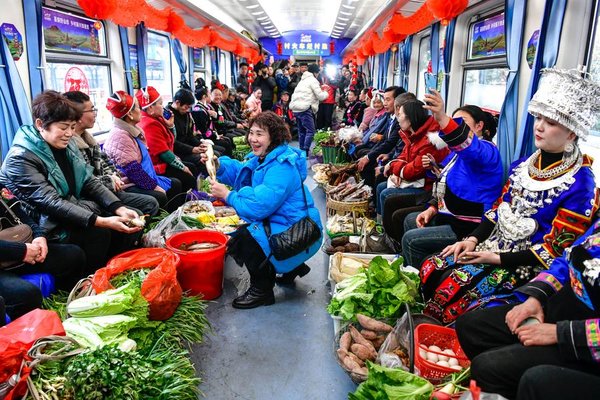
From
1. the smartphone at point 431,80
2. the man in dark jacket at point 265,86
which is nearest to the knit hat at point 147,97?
the smartphone at point 431,80

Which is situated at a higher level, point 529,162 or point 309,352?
point 529,162

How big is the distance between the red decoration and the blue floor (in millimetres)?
3295

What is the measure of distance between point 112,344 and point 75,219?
106 cm

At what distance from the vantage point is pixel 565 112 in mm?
1981

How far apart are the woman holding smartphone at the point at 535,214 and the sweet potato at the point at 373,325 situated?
0.31 meters

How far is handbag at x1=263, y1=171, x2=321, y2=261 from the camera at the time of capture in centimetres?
310

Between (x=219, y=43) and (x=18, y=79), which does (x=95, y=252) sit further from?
(x=219, y=43)

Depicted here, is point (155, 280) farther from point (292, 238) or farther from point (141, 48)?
point (141, 48)

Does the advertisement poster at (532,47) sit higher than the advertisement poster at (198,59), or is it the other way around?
the advertisement poster at (198,59)

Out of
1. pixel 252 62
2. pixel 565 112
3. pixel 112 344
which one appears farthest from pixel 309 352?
pixel 252 62

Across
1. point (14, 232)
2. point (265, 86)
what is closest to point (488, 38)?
point (14, 232)

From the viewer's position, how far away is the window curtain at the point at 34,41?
13.2ft

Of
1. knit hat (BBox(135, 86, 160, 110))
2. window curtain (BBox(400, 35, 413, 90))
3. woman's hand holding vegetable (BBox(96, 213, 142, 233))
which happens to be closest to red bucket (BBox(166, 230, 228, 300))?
woman's hand holding vegetable (BBox(96, 213, 142, 233))

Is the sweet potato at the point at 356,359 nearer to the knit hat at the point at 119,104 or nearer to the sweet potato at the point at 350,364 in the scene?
the sweet potato at the point at 350,364
